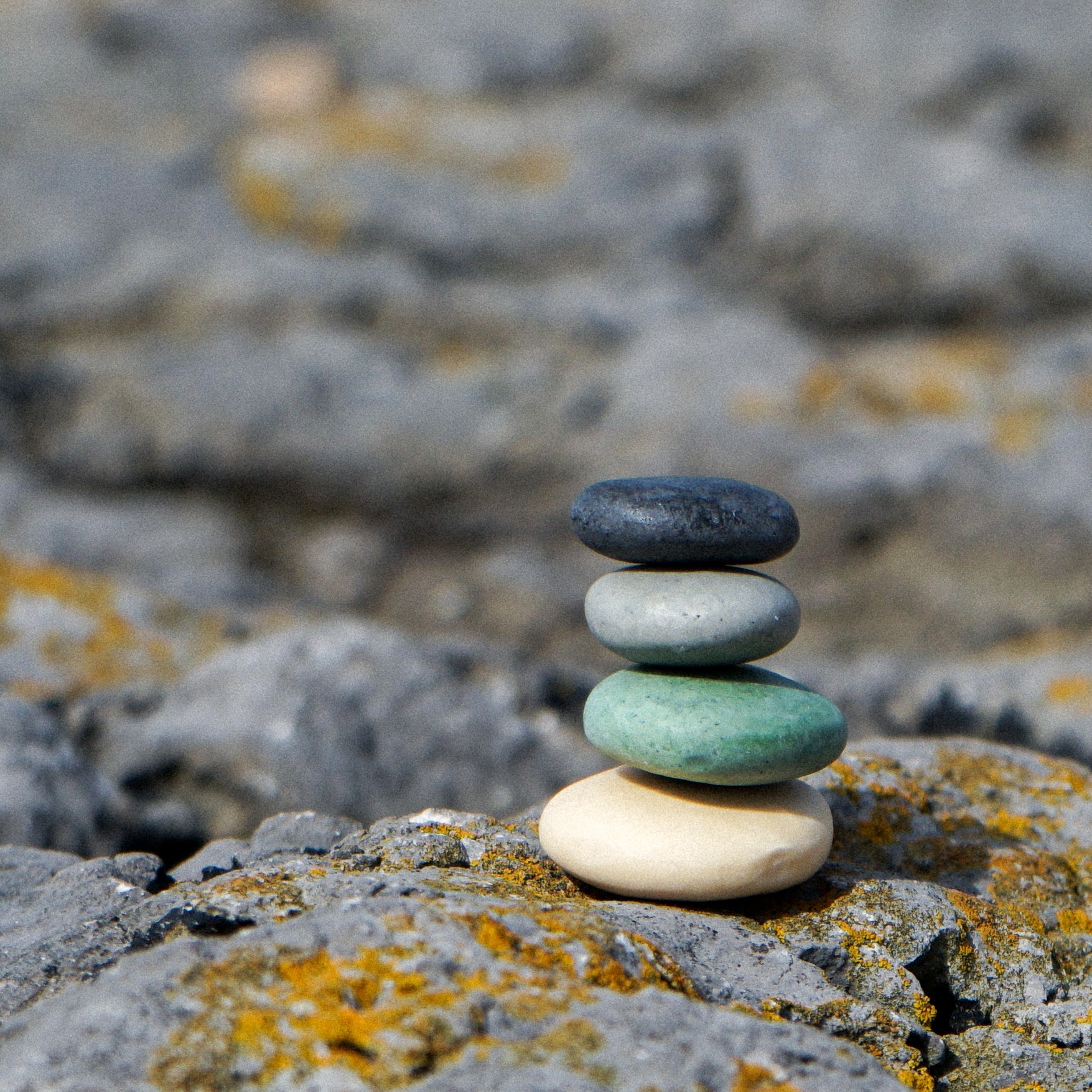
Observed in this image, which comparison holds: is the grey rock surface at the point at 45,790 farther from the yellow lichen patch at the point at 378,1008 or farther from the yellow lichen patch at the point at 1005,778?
the yellow lichen patch at the point at 1005,778

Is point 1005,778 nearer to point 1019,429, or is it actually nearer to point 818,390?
point 1019,429

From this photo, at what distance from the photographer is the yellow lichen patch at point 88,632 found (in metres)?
4.48

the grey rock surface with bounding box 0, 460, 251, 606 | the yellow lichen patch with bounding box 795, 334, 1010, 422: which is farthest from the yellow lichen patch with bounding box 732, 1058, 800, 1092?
the yellow lichen patch with bounding box 795, 334, 1010, 422

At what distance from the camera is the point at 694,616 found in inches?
99.6

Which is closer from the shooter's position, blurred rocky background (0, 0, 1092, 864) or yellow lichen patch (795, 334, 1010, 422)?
blurred rocky background (0, 0, 1092, 864)

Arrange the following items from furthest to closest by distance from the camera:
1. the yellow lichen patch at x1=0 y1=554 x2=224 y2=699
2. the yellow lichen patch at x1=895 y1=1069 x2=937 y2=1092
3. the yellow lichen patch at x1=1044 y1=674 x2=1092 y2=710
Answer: the yellow lichen patch at x1=1044 y1=674 x2=1092 y2=710 < the yellow lichen patch at x1=0 y1=554 x2=224 y2=699 < the yellow lichen patch at x1=895 y1=1069 x2=937 y2=1092

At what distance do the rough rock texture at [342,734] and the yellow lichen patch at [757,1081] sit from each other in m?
2.31

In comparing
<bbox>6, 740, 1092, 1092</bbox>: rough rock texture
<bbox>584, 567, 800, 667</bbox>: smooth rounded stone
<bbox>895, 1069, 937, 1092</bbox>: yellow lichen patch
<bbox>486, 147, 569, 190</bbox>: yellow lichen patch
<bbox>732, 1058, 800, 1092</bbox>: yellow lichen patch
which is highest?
<bbox>486, 147, 569, 190</bbox>: yellow lichen patch

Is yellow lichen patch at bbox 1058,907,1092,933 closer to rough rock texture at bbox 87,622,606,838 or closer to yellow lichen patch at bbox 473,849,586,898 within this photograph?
yellow lichen patch at bbox 473,849,586,898

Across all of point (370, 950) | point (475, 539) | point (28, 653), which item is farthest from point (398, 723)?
point (475, 539)

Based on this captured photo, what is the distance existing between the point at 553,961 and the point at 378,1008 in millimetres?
320

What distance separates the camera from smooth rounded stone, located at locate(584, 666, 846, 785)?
8.09ft

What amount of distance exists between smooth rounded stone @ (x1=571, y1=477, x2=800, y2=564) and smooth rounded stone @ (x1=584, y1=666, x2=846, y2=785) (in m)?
0.31

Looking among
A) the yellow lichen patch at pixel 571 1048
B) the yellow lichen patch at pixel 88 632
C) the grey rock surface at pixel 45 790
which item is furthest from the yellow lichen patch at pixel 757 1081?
the yellow lichen patch at pixel 88 632
